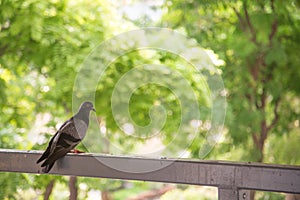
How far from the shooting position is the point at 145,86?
2.60 meters

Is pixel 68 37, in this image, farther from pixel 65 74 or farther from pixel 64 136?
pixel 64 136

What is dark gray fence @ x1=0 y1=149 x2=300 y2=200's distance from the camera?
98cm

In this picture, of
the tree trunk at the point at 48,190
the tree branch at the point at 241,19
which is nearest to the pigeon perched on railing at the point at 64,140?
the tree trunk at the point at 48,190

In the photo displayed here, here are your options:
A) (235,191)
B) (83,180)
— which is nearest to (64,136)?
(235,191)

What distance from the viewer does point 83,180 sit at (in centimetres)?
275

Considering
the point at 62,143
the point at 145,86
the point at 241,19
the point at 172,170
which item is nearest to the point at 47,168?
the point at 62,143

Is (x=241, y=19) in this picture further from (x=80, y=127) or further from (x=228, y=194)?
(x=228, y=194)

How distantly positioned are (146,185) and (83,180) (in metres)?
1.15

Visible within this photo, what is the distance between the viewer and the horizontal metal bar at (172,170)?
0.97m

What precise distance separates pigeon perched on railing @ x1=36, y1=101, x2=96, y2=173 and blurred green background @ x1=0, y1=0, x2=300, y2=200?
0.76 metres

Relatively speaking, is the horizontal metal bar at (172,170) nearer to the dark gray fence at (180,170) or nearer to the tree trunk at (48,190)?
the dark gray fence at (180,170)

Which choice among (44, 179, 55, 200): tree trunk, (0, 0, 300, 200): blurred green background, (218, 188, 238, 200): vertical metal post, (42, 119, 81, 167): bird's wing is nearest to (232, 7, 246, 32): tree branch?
(0, 0, 300, 200): blurred green background

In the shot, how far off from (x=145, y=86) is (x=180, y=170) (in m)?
1.52

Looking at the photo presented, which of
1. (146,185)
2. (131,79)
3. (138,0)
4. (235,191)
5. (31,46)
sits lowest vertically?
(146,185)
